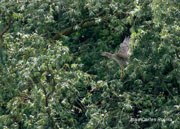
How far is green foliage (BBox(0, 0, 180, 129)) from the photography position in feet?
22.3

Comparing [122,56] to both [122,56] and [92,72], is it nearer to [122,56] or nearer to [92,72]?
[122,56]

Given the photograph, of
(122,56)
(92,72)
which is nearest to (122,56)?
(122,56)

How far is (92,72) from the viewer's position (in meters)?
8.80

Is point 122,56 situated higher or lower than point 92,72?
higher

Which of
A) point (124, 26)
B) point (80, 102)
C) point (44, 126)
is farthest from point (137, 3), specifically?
point (44, 126)

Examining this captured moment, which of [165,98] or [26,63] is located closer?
[26,63]

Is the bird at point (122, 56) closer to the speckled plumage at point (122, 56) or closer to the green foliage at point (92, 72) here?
the speckled plumage at point (122, 56)

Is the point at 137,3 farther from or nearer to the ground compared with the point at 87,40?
farther from the ground

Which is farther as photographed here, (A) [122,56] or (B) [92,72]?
(B) [92,72]

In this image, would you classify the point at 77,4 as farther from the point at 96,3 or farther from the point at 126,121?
the point at 126,121

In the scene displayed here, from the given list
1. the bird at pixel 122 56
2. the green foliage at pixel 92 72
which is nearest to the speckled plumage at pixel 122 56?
the bird at pixel 122 56

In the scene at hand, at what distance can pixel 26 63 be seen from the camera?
22.5 ft

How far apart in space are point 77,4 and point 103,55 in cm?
105

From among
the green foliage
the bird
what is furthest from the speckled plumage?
the green foliage
